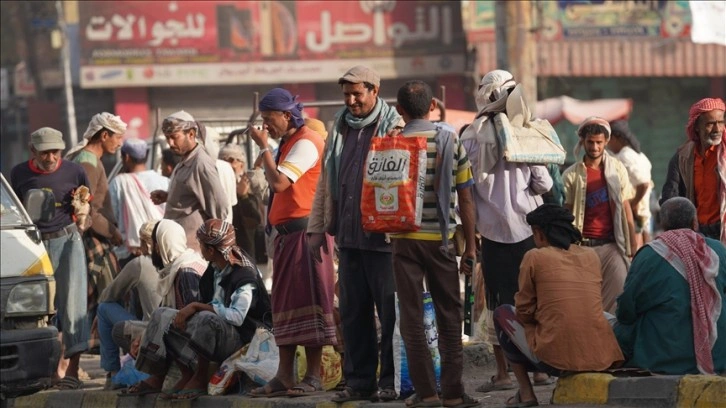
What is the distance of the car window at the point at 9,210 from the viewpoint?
27.9ft

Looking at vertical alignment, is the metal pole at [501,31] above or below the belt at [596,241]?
above

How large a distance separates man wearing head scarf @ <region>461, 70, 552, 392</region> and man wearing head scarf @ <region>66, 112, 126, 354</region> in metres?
3.89

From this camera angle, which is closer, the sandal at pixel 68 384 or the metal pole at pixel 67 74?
the sandal at pixel 68 384

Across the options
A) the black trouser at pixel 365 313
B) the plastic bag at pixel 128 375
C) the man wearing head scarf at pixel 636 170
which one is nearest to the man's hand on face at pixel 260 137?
the black trouser at pixel 365 313

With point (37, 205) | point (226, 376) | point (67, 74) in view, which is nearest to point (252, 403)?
point (226, 376)

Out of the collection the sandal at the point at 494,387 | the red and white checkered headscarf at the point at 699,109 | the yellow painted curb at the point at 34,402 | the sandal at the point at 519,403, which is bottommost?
the yellow painted curb at the point at 34,402

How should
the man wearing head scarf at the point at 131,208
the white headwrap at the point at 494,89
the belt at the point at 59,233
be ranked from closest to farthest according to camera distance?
the white headwrap at the point at 494,89 < the belt at the point at 59,233 < the man wearing head scarf at the point at 131,208

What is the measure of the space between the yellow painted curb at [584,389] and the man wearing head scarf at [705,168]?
82.1 inches

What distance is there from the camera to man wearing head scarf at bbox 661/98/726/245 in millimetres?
9617

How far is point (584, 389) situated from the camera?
784 cm

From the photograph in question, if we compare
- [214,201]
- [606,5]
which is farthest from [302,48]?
[214,201]

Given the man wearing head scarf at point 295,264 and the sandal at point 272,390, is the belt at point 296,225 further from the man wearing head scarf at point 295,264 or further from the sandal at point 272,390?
the sandal at point 272,390

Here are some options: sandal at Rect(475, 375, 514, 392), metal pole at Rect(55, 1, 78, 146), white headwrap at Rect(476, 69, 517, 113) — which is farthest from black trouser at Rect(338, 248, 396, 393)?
metal pole at Rect(55, 1, 78, 146)

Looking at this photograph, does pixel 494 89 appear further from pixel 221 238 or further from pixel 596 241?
pixel 596 241
